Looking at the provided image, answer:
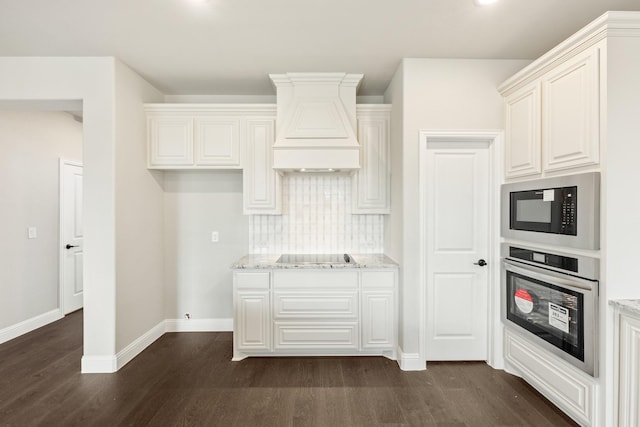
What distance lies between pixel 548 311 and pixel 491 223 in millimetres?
852

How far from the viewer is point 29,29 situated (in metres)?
2.43

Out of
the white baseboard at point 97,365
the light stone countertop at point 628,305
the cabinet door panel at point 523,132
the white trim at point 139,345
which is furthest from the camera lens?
the white trim at point 139,345

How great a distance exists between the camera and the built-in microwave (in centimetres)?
191

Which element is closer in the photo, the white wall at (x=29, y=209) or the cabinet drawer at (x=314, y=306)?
the cabinet drawer at (x=314, y=306)

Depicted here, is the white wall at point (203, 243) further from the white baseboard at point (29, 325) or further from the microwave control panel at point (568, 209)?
the microwave control panel at point (568, 209)

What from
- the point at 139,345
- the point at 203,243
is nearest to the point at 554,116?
the point at 203,243

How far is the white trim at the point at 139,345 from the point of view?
295 cm

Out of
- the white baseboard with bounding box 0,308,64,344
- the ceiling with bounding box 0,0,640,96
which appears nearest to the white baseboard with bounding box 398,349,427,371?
the ceiling with bounding box 0,0,640,96

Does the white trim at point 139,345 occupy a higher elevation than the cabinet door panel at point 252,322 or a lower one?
lower

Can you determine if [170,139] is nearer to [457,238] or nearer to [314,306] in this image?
[314,306]

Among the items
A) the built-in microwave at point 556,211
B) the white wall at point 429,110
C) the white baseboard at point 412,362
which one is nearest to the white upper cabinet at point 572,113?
the built-in microwave at point 556,211

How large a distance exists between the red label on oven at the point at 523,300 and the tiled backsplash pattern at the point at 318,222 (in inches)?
57.2

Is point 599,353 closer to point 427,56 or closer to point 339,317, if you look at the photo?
point 339,317

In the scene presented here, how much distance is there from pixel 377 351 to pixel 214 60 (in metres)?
3.02
